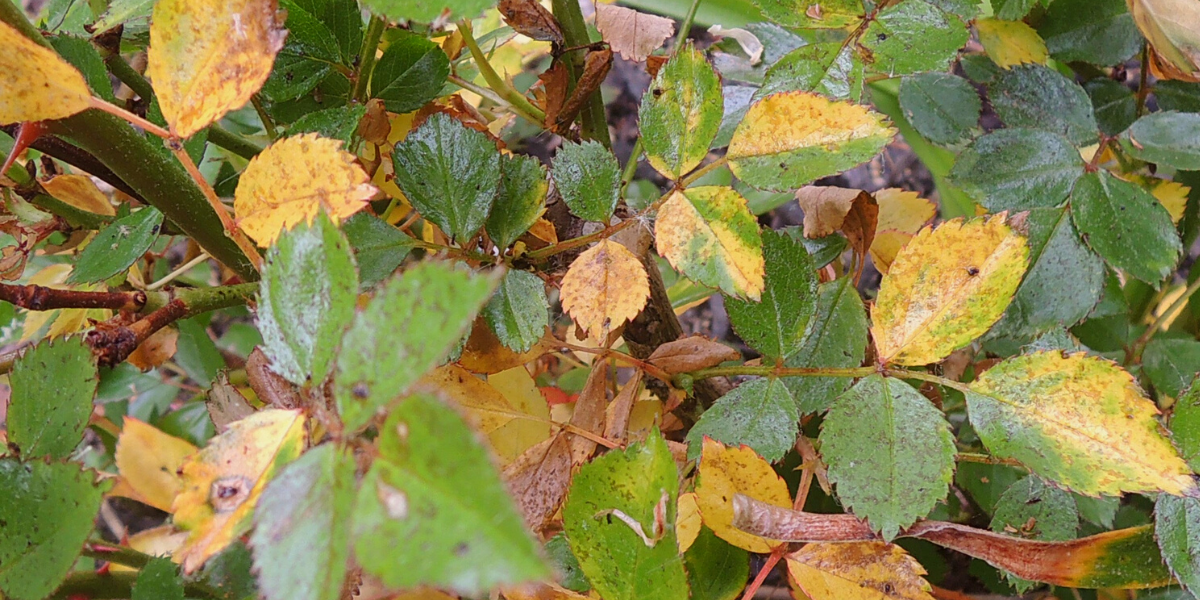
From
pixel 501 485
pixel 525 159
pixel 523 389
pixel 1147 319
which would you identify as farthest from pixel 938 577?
pixel 501 485

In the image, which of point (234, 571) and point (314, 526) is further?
point (234, 571)

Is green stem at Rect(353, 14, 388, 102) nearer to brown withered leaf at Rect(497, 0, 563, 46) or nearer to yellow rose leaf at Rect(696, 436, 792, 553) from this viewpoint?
brown withered leaf at Rect(497, 0, 563, 46)

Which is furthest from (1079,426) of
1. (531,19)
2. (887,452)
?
(531,19)

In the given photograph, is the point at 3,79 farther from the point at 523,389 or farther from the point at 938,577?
the point at 938,577

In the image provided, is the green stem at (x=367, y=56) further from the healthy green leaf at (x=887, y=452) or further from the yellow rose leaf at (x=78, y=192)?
the healthy green leaf at (x=887, y=452)

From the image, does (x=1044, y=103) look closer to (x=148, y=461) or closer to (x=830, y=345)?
(x=830, y=345)

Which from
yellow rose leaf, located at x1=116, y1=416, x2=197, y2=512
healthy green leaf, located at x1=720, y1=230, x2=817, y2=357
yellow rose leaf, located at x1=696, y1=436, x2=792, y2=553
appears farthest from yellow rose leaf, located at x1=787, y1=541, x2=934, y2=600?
yellow rose leaf, located at x1=116, y1=416, x2=197, y2=512

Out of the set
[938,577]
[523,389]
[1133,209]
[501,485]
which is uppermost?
[501,485]

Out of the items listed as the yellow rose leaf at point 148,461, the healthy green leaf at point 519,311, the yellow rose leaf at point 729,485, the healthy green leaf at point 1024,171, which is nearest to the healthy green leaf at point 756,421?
the yellow rose leaf at point 729,485
